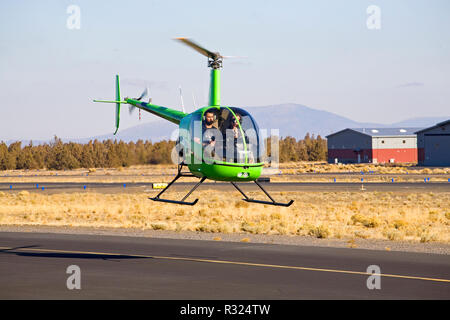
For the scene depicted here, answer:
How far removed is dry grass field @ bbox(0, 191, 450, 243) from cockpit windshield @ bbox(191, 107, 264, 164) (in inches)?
475

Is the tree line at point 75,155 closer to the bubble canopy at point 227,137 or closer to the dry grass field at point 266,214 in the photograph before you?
the dry grass field at point 266,214

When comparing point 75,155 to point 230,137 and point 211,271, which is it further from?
point 230,137

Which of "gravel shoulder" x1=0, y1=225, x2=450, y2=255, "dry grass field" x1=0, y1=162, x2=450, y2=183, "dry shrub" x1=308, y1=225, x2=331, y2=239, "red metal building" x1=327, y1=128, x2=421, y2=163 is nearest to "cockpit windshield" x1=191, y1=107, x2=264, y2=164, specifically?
"gravel shoulder" x1=0, y1=225, x2=450, y2=255

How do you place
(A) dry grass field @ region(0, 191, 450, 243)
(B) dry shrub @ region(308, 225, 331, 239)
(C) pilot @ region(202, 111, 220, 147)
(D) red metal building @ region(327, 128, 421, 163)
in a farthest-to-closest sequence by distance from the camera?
(D) red metal building @ region(327, 128, 421, 163) < (A) dry grass field @ region(0, 191, 450, 243) < (B) dry shrub @ region(308, 225, 331, 239) < (C) pilot @ region(202, 111, 220, 147)

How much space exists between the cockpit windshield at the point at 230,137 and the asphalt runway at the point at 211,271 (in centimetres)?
316

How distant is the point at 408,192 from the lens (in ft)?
177

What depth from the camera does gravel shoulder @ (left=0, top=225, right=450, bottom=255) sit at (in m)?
24.8

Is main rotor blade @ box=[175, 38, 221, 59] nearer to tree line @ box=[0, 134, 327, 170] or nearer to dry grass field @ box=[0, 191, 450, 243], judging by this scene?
dry grass field @ box=[0, 191, 450, 243]

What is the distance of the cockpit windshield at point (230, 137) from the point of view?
57.3 feet

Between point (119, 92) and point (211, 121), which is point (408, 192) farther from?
point (211, 121)

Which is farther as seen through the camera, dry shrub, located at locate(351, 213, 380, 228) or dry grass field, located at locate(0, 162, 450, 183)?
dry grass field, located at locate(0, 162, 450, 183)

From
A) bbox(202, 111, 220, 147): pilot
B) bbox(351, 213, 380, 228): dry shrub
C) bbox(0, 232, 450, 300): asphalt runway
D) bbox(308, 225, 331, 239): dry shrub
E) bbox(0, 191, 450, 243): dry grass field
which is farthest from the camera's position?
bbox(351, 213, 380, 228): dry shrub

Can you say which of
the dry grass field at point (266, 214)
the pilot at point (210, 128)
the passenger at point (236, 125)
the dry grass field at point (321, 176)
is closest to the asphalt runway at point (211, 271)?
the pilot at point (210, 128)
